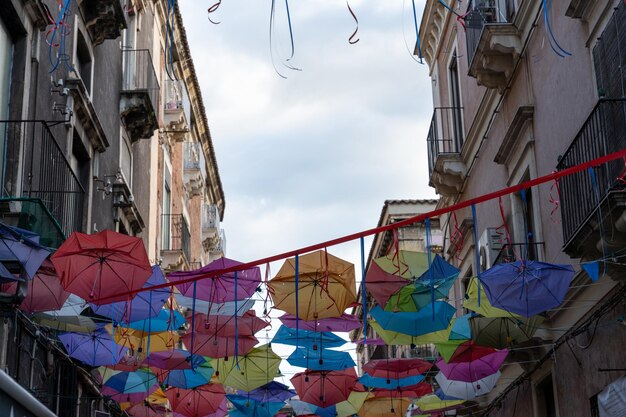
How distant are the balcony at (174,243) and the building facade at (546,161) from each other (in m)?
9.33

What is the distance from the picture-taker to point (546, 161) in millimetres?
16516

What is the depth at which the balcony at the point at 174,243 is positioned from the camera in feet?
101

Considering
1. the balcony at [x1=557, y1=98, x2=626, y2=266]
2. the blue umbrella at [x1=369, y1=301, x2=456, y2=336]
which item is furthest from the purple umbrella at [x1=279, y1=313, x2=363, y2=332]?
the balcony at [x1=557, y1=98, x2=626, y2=266]

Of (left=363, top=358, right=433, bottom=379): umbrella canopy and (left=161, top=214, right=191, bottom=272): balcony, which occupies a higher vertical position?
(left=161, top=214, right=191, bottom=272): balcony

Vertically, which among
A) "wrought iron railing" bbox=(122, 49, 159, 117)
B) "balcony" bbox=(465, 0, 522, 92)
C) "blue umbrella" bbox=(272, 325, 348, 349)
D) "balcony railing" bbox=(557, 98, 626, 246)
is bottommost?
"blue umbrella" bbox=(272, 325, 348, 349)

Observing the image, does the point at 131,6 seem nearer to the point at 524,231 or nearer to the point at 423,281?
→ the point at 524,231

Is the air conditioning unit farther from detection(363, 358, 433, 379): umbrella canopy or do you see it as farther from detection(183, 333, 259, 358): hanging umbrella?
detection(183, 333, 259, 358): hanging umbrella

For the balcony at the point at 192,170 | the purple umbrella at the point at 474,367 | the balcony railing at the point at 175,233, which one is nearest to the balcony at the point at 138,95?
the balcony railing at the point at 175,233

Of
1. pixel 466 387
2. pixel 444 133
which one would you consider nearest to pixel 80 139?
pixel 466 387

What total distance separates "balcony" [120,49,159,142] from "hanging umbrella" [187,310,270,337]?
8329mm

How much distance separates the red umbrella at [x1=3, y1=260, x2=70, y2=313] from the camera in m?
13.3

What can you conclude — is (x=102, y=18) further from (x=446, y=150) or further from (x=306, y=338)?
(x=446, y=150)

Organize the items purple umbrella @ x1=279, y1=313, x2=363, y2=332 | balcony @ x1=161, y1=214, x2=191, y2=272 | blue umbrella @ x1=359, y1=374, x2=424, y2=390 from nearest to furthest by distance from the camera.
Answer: purple umbrella @ x1=279, y1=313, x2=363, y2=332 < blue umbrella @ x1=359, y1=374, x2=424, y2=390 < balcony @ x1=161, y1=214, x2=191, y2=272

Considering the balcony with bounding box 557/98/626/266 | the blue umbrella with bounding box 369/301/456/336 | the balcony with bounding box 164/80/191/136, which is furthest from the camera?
the balcony with bounding box 164/80/191/136
